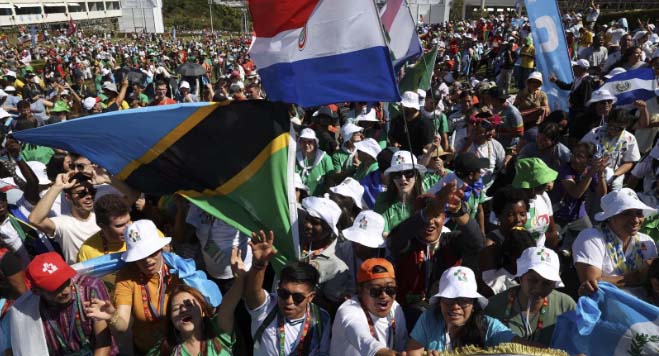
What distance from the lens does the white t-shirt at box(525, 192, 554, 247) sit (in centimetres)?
401

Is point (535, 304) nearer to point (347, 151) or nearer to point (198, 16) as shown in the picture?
point (347, 151)

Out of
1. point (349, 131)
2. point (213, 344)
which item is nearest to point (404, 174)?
point (349, 131)

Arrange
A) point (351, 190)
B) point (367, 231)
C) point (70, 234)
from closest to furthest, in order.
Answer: point (367, 231)
point (70, 234)
point (351, 190)

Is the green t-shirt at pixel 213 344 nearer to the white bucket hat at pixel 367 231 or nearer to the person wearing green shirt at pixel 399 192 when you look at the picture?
the white bucket hat at pixel 367 231

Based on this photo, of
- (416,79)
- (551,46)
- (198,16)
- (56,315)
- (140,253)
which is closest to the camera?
(56,315)

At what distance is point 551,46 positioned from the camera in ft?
23.4

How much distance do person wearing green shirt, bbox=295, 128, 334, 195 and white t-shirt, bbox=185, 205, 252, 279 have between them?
1.65 m

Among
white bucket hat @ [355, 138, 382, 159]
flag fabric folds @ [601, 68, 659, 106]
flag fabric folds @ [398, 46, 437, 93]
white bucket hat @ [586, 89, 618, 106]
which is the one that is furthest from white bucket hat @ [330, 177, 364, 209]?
flag fabric folds @ [601, 68, 659, 106]

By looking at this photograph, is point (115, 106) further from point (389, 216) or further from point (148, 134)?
point (389, 216)

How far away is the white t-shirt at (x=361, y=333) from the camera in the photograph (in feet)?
9.00

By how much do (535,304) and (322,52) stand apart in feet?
6.76

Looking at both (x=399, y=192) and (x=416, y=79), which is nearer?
(x=399, y=192)

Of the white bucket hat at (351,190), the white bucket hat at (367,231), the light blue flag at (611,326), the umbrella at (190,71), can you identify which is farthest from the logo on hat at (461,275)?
the umbrella at (190,71)

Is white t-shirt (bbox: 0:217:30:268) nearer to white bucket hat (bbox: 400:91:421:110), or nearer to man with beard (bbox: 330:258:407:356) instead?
man with beard (bbox: 330:258:407:356)
